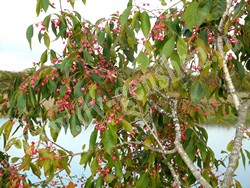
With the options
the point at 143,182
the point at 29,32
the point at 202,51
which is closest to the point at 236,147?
the point at 143,182

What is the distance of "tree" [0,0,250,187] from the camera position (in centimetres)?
160

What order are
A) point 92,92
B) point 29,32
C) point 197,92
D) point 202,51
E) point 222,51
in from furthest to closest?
point 29,32 → point 222,51 → point 92,92 → point 197,92 → point 202,51

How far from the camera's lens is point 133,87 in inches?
70.4

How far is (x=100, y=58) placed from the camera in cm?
229

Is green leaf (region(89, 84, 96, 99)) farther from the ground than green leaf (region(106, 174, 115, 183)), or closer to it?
farther from the ground

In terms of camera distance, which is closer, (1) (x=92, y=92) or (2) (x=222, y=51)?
(1) (x=92, y=92)

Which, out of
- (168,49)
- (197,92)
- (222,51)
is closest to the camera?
(168,49)

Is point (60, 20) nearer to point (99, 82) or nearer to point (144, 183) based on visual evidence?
point (99, 82)

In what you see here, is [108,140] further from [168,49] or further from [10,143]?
[10,143]

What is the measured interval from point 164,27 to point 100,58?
0.64 m

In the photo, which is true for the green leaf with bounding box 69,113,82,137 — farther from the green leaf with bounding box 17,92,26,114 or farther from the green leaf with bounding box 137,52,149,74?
the green leaf with bounding box 137,52,149,74

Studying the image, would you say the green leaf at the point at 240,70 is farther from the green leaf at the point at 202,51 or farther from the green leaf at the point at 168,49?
the green leaf at the point at 168,49

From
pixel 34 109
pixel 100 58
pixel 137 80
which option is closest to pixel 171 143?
pixel 100 58

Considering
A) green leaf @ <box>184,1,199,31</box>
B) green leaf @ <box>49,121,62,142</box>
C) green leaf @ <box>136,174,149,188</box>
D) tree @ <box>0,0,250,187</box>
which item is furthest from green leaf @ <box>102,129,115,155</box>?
green leaf @ <box>136,174,149,188</box>
